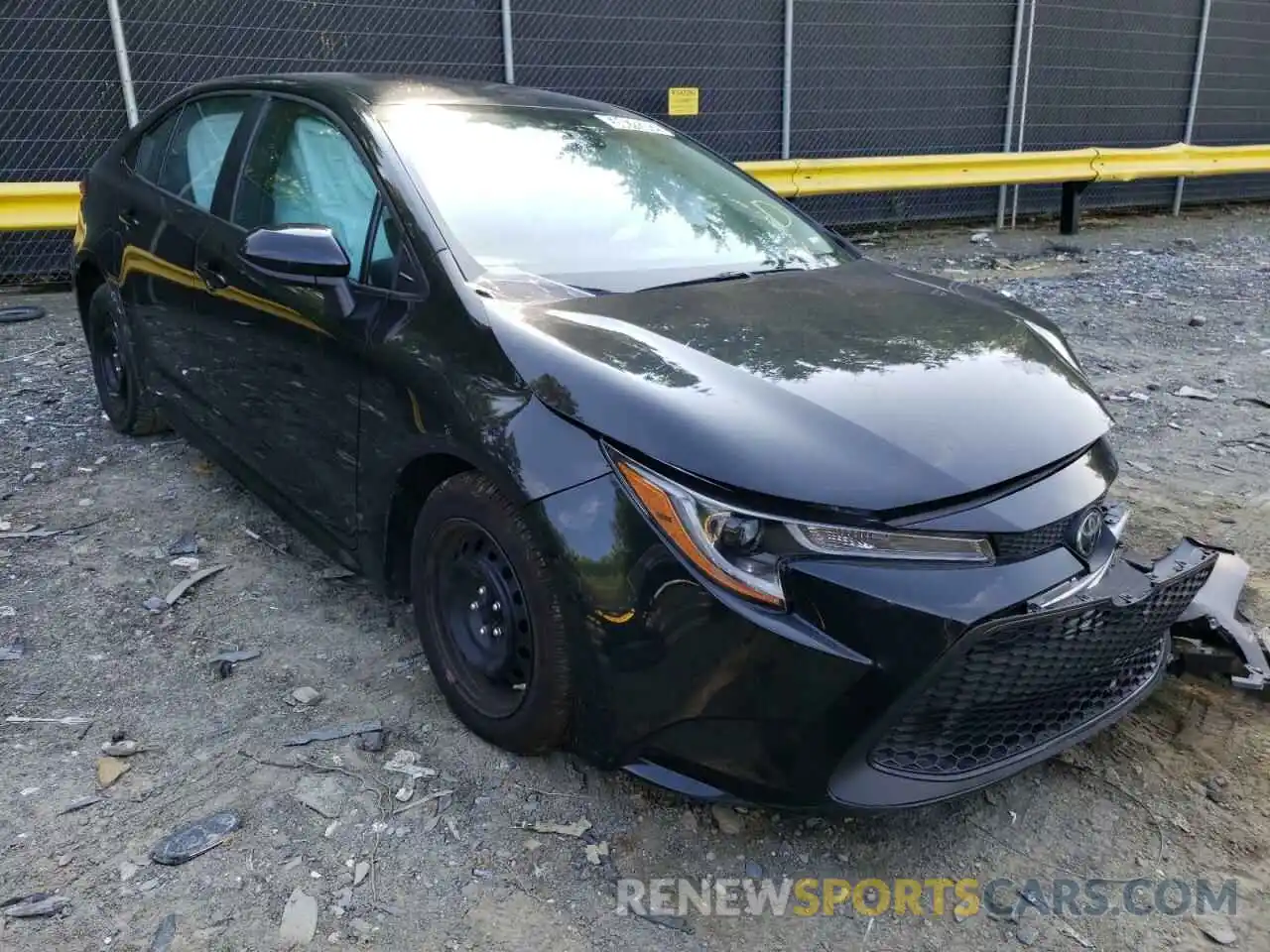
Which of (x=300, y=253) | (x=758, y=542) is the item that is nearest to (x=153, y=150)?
(x=300, y=253)

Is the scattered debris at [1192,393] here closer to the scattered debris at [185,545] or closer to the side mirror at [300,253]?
the side mirror at [300,253]

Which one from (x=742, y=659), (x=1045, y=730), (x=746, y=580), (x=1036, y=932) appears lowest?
(x=1036, y=932)

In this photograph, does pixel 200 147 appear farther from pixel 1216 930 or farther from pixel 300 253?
pixel 1216 930

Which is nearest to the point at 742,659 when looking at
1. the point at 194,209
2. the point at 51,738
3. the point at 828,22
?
the point at 51,738

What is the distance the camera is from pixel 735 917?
223 cm

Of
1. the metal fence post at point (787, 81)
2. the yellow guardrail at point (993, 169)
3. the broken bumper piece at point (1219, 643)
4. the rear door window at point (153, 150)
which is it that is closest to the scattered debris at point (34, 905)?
the broken bumper piece at point (1219, 643)

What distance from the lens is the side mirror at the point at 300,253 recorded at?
2830mm

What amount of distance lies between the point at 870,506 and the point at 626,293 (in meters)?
1.06

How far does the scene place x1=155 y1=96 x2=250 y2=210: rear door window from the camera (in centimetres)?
377

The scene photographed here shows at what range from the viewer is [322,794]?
101 inches

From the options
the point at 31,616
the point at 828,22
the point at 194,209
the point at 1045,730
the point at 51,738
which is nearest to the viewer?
the point at 1045,730

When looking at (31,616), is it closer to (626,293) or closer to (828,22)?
(626,293)

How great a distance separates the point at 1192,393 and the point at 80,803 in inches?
210

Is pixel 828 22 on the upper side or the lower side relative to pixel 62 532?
upper
